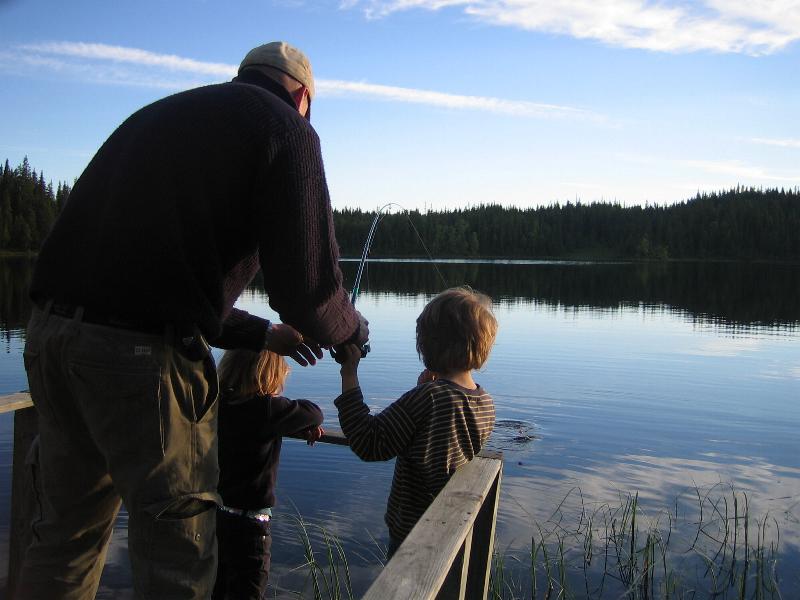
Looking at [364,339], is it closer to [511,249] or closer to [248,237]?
[248,237]

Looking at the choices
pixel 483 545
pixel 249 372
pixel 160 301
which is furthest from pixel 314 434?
pixel 160 301

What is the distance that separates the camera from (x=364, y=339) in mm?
2240

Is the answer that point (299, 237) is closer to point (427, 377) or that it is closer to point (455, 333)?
point (455, 333)

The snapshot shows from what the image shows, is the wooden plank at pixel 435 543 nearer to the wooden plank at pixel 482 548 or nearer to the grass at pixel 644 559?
the wooden plank at pixel 482 548

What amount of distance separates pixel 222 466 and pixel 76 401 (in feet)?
3.59

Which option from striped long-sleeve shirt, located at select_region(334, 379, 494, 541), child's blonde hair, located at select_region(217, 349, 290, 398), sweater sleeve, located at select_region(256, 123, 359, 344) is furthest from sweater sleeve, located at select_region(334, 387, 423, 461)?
child's blonde hair, located at select_region(217, 349, 290, 398)

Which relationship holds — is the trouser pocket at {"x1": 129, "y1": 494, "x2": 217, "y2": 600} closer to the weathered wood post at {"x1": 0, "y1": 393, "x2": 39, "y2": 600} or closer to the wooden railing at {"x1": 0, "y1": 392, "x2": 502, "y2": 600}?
the wooden railing at {"x1": 0, "y1": 392, "x2": 502, "y2": 600}

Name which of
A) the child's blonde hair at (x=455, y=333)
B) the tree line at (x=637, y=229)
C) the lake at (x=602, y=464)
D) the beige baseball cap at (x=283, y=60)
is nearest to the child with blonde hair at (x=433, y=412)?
→ the child's blonde hair at (x=455, y=333)

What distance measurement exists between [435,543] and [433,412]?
2.27 feet

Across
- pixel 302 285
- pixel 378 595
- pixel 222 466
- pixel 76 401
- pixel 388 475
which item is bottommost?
pixel 388 475

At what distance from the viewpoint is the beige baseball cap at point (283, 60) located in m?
2.09

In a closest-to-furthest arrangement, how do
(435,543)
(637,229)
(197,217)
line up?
(435,543) < (197,217) < (637,229)

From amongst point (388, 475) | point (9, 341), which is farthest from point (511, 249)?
point (388, 475)

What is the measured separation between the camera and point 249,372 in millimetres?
2789
